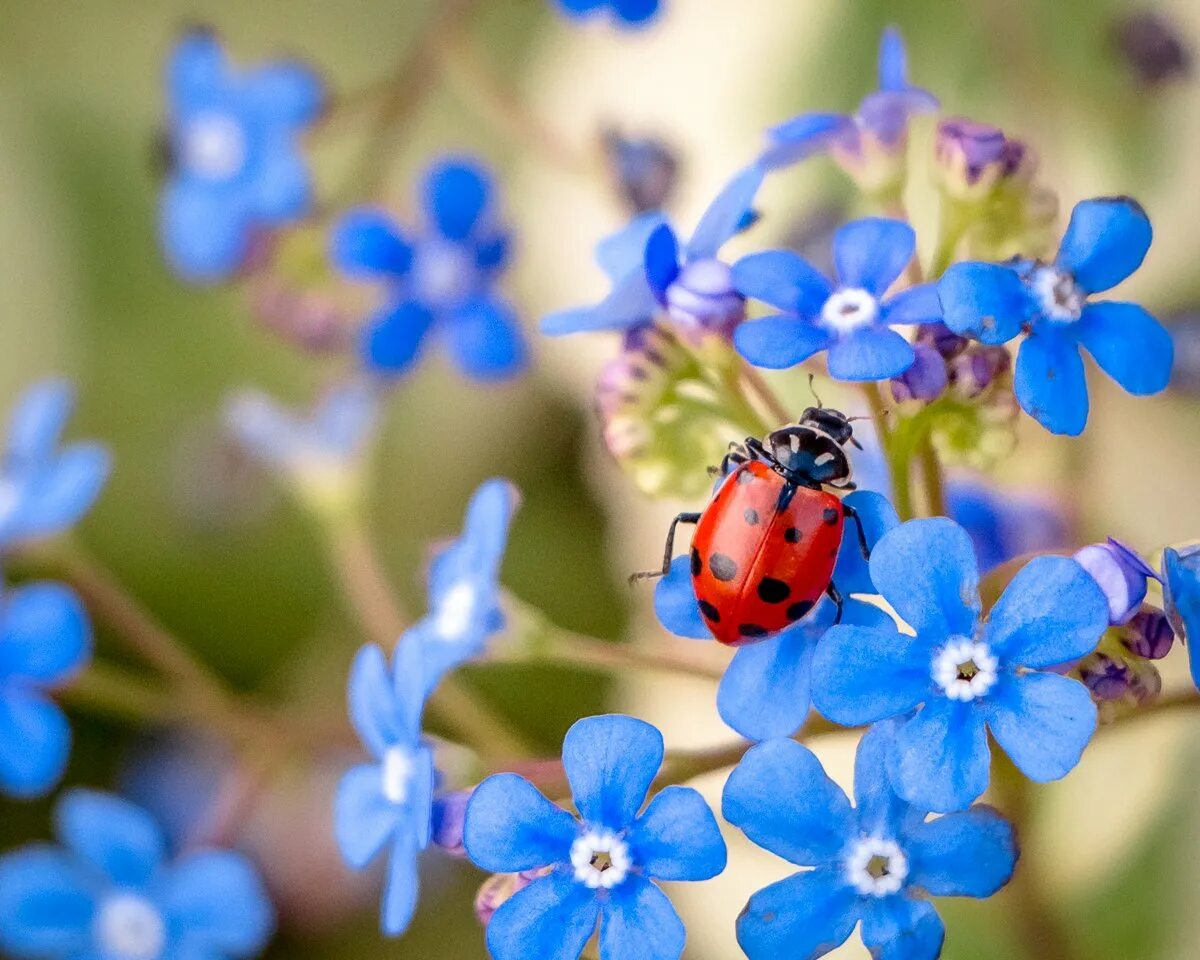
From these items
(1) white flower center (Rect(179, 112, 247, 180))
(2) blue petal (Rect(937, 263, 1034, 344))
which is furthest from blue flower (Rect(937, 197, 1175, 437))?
(1) white flower center (Rect(179, 112, 247, 180))

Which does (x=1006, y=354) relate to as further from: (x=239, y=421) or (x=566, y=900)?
(x=239, y=421)

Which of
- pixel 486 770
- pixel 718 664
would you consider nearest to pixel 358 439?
pixel 718 664

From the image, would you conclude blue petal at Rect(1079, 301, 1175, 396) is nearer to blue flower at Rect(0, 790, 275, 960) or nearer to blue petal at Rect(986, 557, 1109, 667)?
blue petal at Rect(986, 557, 1109, 667)

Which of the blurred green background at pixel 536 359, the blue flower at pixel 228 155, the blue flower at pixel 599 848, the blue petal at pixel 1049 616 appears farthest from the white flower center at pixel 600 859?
the blue flower at pixel 228 155

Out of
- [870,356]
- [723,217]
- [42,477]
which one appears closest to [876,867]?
[870,356]

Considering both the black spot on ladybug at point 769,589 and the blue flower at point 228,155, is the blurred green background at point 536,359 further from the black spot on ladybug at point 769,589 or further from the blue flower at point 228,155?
the black spot on ladybug at point 769,589

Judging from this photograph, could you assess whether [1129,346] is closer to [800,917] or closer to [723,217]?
[723,217]
